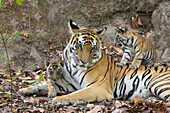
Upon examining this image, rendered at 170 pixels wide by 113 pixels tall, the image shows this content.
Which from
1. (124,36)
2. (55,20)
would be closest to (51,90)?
(124,36)

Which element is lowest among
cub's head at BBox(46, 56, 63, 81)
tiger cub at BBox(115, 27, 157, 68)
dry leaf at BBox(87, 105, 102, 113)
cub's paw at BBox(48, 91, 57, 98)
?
dry leaf at BBox(87, 105, 102, 113)

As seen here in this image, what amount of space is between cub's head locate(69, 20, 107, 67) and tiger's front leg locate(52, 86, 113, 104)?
478 millimetres

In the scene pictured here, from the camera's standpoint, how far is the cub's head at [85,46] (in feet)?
15.0

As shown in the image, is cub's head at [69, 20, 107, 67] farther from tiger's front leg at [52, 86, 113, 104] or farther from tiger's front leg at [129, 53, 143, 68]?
tiger's front leg at [129, 53, 143, 68]

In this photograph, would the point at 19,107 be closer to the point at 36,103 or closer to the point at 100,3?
the point at 36,103

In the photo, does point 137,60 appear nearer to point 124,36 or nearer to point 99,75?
point 124,36

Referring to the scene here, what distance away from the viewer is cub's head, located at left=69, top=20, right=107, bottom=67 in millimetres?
4570

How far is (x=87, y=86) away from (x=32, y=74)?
199 centimetres

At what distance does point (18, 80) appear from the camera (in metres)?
5.70

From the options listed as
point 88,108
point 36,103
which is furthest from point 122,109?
point 36,103

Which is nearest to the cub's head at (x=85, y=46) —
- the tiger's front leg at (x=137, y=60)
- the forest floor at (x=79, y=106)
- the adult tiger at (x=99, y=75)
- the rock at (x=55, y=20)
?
the adult tiger at (x=99, y=75)

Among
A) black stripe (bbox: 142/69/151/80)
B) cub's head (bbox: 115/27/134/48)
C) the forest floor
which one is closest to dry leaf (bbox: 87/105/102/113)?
the forest floor

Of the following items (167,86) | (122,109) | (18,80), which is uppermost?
(18,80)

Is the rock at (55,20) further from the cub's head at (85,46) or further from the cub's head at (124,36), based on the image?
the cub's head at (85,46)
